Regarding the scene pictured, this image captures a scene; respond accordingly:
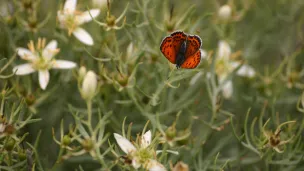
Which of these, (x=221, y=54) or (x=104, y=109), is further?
(x=221, y=54)

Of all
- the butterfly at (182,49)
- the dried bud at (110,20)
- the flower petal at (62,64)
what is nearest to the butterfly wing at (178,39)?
the butterfly at (182,49)

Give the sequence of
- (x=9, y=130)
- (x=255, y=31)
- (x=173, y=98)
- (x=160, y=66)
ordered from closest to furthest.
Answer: (x=9, y=130), (x=160, y=66), (x=173, y=98), (x=255, y=31)

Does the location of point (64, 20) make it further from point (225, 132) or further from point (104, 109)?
point (225, 132)

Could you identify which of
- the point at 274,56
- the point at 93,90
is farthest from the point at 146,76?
the point at 274,56

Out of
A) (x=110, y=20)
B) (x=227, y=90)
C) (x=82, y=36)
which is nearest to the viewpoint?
(x=110, y=20)

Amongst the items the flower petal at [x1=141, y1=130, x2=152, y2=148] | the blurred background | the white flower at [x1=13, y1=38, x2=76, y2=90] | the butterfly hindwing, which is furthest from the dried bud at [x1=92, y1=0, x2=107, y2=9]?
the flower petal at [x1=141, y1=130, x2=152, y2=148]

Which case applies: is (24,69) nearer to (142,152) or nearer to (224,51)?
(142,152)

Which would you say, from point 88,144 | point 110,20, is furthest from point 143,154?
point 110,20

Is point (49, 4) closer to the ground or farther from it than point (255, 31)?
farther from it
